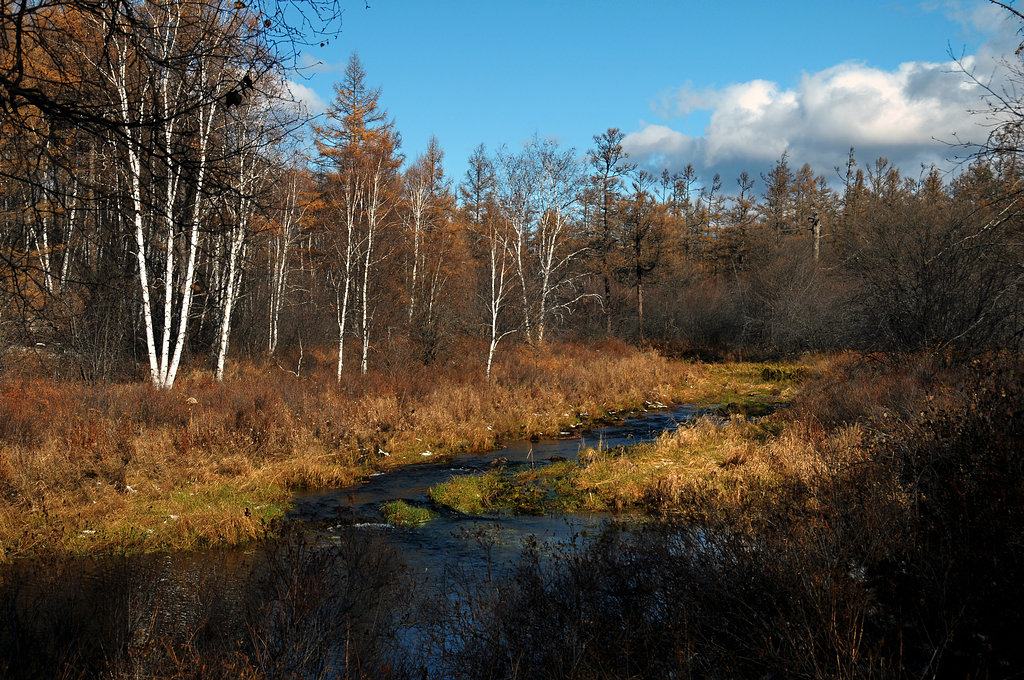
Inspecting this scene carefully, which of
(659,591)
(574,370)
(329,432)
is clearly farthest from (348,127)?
(659,591)

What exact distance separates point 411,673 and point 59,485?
8.13 metres

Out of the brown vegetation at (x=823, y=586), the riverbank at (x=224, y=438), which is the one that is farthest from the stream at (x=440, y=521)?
the brown vegetation at (x=823, y=586)

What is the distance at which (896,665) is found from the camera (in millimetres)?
4152

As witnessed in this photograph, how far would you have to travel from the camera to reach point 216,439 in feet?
42.9

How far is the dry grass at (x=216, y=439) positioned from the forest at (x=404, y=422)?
73 millimetres

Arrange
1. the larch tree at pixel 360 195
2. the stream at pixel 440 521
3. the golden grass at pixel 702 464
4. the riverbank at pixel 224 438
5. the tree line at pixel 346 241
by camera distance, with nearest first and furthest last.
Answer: the tree line at pixel 346 241, the stream at pixel 440 521, the riverbank at pixel 224 438, the golden grass at pixel 702 464, the larch tree at pixel 360 195

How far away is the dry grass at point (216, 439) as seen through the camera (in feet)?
31.3

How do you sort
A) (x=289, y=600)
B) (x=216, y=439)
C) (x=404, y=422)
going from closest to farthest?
(x=289, y=600)
(x=216, y=439)
(x=404, y=422)

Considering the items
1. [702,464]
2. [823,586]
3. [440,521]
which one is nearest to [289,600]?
[823,586]

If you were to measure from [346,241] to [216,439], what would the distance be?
9840 mm

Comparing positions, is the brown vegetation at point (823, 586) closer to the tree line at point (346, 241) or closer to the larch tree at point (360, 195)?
the tree line at point (346, 241)

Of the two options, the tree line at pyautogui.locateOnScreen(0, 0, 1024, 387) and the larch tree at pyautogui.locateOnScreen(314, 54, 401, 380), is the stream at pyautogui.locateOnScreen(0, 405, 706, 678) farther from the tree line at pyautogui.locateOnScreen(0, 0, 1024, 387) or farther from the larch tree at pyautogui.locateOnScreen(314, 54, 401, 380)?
the larch tree at pyautogui.locateOnScreen(314, 54, 401, 380)

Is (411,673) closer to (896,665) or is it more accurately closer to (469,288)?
(896,665)

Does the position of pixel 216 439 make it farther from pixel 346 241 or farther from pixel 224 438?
pixel 346 241
